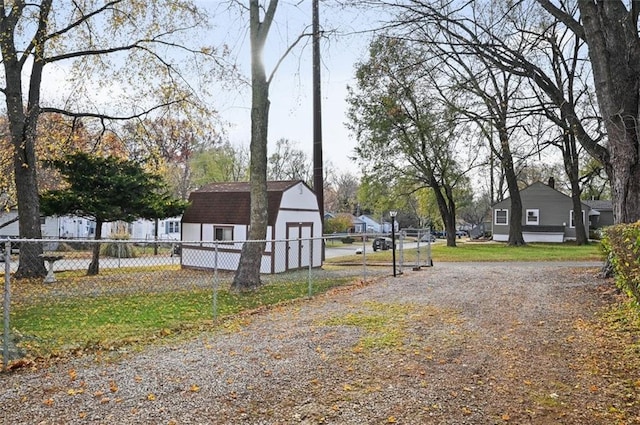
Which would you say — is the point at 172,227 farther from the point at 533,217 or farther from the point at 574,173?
the point at 574,173

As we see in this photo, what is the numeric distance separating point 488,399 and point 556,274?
34.7 ft

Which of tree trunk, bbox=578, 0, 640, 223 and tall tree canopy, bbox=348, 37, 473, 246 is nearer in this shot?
tree trunk, bbox=578, 0, 640, 223

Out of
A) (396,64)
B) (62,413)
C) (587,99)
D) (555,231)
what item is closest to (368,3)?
(396,64)

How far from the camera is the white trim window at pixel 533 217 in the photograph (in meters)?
38.5

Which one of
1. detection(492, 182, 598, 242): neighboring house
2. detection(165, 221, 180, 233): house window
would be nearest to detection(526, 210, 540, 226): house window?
detection(492, 182, 598, 242): neighboring house

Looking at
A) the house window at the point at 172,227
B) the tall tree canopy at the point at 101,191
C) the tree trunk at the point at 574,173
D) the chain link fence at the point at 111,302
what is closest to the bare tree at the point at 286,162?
the house window at the point at 172,227

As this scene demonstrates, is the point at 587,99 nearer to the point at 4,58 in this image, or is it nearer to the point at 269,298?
the point at 269,298

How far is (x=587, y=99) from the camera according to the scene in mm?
18156

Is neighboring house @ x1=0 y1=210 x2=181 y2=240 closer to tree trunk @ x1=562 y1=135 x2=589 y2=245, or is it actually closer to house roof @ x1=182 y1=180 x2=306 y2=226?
house roof @ x1=182 y1=180 x2=306 y2=226

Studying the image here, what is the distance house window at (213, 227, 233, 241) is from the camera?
63.7ft

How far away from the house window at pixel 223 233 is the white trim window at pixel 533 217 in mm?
28245

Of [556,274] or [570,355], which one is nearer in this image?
[570,355]

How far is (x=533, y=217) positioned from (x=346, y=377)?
1510 inches

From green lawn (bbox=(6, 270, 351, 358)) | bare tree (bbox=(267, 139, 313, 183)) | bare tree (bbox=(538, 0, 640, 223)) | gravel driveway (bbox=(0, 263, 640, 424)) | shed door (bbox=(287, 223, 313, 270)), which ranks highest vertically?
bare tree (bbox=(267, 139, 313, 183))
